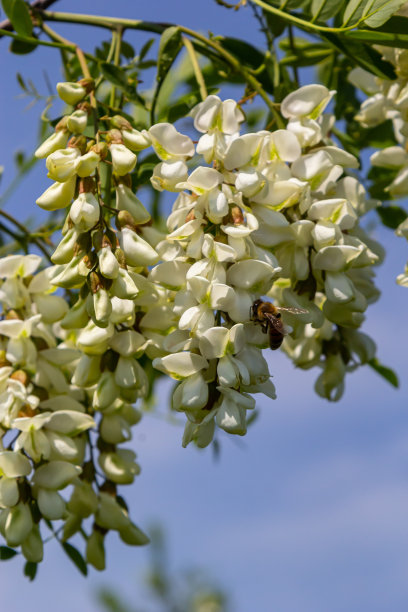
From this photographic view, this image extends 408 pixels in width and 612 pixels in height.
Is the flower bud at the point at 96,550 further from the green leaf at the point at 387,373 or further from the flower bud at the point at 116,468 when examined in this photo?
the green leaf at the point at 387,373

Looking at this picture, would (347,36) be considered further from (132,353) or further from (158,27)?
(132,353)

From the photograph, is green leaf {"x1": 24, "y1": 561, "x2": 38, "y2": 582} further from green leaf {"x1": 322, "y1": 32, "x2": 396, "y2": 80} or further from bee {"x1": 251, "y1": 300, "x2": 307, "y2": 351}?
green leaf {"x1": 322, "y1": 32, "x2": 396, "y2": 80}

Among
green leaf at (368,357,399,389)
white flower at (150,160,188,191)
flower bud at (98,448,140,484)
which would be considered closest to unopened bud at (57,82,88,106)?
white flower at (150,160,188,191)

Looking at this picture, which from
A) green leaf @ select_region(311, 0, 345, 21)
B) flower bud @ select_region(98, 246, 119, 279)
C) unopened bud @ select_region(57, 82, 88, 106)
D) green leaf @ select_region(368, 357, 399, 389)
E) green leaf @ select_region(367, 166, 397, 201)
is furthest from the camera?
green leaf @ select_region(368, 357, 399, 389)

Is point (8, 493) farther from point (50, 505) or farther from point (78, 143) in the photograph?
point (78, 143)

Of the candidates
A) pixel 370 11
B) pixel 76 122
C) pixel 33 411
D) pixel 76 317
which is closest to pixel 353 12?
pixel 370 11

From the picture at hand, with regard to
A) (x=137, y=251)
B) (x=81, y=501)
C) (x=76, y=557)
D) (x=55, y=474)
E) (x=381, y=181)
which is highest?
(x=137, y=251)
